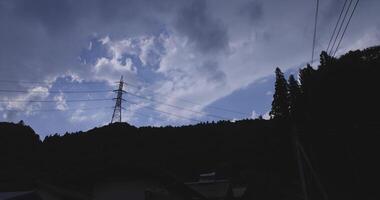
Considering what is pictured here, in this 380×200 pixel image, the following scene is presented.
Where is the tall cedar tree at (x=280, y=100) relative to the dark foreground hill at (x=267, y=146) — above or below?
above

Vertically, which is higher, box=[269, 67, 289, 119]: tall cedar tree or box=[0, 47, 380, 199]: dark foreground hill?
box=[269, 67, 289, 119]: tall cedar tree

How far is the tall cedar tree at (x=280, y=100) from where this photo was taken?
5200 cm

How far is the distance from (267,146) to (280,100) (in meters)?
9.23

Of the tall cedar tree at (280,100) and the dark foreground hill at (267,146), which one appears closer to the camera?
the dark foreground hill at (267,146)

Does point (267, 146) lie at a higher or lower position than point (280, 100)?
lower

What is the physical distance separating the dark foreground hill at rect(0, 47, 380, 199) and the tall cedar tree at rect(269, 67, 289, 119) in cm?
35

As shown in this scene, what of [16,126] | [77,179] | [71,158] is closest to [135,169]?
[77,179]

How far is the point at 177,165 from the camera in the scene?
49.1 metres

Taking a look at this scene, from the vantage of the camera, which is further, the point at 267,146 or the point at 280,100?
A: the point at 280,100

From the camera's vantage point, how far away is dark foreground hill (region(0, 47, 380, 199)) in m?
28.2

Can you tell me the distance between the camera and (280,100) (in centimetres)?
5359

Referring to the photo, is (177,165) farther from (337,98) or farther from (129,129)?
(337,98)

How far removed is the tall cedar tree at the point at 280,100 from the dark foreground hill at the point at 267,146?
0.35m

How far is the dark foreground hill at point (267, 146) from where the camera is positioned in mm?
28188
